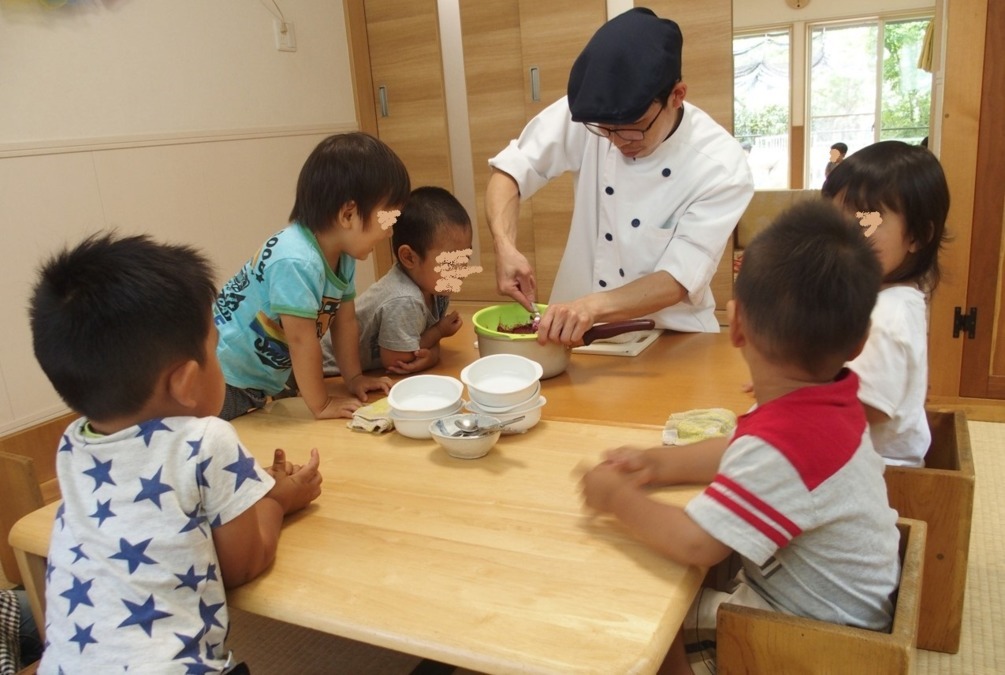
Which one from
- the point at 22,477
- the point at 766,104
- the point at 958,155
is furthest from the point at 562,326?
the point at 766,104

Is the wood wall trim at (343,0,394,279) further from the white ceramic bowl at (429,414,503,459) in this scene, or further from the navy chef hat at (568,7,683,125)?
the white ceramic bowl at (429,414,503,459)

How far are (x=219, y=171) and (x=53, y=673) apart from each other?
2.79m

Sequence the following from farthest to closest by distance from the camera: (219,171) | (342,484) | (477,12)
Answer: (477,12) → (219,171) → (342,484)

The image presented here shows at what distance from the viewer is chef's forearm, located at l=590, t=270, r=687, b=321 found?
62.1 inches

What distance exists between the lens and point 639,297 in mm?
1616

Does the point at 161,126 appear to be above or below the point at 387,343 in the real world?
above

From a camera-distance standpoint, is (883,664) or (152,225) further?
(152,225)

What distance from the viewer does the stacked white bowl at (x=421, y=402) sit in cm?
122

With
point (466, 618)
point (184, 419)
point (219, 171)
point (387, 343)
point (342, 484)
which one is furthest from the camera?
point (219, 171)

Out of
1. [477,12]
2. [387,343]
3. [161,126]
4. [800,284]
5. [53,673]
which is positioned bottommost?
[53,673]

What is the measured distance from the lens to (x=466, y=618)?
2.56 ft

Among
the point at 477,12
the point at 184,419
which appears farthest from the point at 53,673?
the point at 477,12

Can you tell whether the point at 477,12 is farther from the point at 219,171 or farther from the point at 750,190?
the point at 750,190

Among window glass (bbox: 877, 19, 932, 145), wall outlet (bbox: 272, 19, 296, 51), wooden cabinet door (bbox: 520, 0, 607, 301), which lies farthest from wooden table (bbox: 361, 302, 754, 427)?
window glass (bbox: 877, 19, 932, 145)
